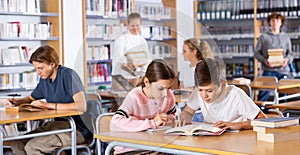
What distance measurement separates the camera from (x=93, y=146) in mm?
4230

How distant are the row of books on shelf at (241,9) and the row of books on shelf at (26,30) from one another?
2755 millimetres

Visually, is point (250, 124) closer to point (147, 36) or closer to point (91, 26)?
point (147, 36)

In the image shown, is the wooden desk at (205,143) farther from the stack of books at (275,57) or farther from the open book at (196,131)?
the stack of books at (275,57)

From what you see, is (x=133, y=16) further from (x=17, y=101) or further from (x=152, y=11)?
(x=17, y=101)

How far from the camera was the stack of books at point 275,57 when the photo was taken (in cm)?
707

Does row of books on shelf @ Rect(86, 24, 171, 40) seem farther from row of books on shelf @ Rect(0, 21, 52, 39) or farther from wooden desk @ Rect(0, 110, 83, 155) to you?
row of books on shelf @ Rect(0, 21, 52, 39)

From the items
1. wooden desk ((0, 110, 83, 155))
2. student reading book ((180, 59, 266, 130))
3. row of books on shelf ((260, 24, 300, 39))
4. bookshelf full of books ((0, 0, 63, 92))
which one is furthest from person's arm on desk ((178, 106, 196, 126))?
row of books on shelf ((260, 24, 300, 39))

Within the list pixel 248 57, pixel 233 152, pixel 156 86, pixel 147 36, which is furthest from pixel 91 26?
pixel 248 57

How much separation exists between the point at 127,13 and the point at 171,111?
0.59 m

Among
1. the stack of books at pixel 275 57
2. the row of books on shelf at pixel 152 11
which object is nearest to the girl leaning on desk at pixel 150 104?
the row of books on shelf at pixel 152 11

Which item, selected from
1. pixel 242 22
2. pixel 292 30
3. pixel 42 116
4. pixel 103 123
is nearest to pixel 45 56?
pixel 42 116

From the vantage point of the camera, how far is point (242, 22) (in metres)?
8.91

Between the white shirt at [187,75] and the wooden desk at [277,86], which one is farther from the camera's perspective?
Result: the wooden desk at [277,86]

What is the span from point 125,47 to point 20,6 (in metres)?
4.12
